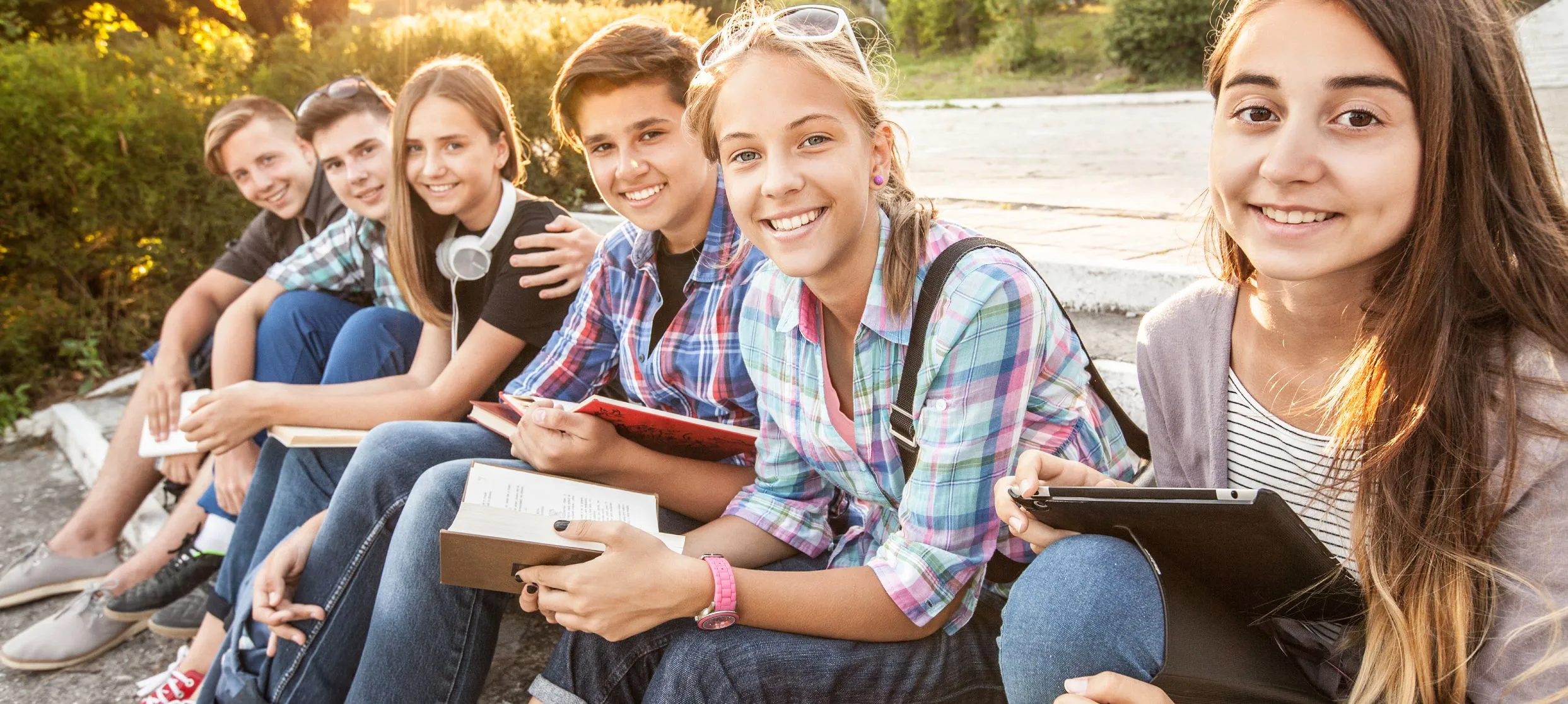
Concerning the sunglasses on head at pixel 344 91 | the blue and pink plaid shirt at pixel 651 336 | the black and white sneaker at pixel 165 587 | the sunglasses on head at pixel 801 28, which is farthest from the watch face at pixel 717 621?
the sunglasses on head at pixel 344 91

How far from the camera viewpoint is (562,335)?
2.77 metres

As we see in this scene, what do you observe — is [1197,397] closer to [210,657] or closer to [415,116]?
[415,116]

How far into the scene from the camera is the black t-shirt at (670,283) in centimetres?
257

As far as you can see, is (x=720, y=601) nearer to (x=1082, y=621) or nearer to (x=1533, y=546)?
(x=1082, y=621)

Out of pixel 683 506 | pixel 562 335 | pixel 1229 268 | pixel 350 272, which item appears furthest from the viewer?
pixel 350 272

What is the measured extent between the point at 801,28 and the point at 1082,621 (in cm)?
112

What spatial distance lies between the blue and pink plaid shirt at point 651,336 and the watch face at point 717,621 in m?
0.64

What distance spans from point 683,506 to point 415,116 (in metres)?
1.50

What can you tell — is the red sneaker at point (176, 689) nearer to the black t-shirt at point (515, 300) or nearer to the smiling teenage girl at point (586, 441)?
the smiling teenage girl at point (586, 441)

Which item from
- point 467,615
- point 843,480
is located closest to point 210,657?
point 467,615

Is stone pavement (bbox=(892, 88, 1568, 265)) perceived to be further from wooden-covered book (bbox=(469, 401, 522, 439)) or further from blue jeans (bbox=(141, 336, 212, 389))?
blue jeans (bbox=(141, 336, 212, 389))

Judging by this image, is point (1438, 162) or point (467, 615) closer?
point (1438, 162)

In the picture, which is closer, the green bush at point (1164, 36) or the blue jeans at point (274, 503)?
the blue jeans at point (274, 503)

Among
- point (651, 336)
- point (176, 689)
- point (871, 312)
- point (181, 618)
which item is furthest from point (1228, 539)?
point (181, 618)
